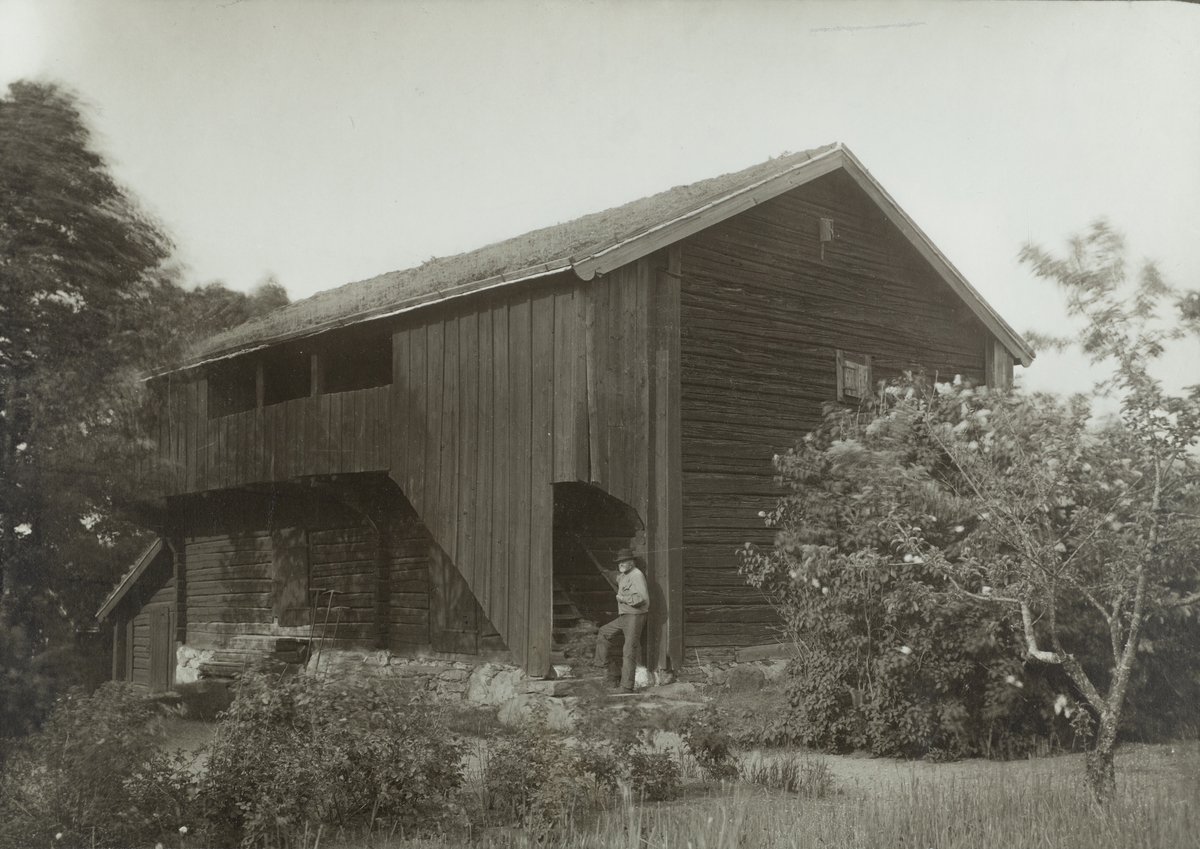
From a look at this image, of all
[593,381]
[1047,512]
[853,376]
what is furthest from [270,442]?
[1047,512]

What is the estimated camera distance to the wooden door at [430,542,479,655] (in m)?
15.0

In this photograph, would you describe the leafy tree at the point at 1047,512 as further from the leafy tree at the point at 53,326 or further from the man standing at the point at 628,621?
the leafy tree at the point at 53,326

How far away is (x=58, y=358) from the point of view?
9.76 m

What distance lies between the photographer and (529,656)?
41.4 ft

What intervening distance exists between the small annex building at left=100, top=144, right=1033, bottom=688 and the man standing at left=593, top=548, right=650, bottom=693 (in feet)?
1.07

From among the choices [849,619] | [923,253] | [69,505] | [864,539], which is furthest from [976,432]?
[69,505]

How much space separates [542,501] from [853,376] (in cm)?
553

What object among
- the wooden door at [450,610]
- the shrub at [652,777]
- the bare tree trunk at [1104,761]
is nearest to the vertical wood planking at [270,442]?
the wooden door at [450,610]

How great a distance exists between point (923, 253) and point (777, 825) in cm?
1105

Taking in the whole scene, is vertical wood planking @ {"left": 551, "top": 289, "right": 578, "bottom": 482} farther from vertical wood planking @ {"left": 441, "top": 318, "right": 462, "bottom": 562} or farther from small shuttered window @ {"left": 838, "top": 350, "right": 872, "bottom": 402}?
small shuttered window @ {"left": 838, "top": 350, "right": 872, "bottom": 402}

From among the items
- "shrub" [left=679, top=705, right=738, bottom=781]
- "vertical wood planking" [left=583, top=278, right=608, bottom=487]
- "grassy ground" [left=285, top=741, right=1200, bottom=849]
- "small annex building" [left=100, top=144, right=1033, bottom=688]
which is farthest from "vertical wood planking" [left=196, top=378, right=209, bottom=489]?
"grassy ground" [left=285, top=741, right=1200, bottom=849]

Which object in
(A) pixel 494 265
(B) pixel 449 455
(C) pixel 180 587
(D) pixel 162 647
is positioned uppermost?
(A) pixel 494 265

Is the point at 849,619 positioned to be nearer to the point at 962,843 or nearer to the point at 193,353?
the point at 962,843

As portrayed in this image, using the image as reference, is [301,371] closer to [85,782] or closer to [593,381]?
[593,381]
